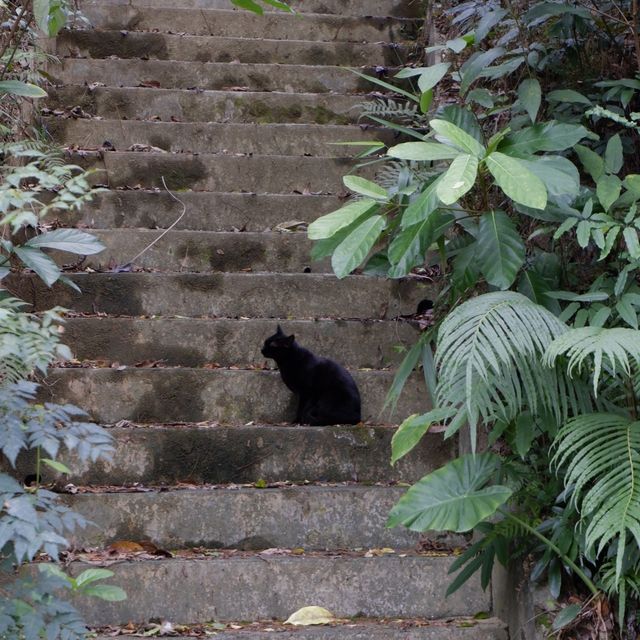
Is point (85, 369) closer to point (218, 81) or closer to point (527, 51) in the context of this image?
point (527, 51)

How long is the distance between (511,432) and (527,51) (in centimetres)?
133

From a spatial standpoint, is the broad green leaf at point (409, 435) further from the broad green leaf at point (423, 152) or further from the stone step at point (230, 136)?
the stone step at point (230, 136)

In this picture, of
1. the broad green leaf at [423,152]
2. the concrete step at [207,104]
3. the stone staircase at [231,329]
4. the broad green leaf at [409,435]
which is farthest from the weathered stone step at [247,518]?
the concrete step at [207,104]

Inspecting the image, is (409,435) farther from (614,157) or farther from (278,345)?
(278,345)

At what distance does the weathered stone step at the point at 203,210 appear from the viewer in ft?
15.0

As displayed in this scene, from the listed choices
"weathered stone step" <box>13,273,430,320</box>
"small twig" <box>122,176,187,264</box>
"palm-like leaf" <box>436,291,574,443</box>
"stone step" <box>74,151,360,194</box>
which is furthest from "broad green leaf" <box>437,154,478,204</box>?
"stone step" <box>74,151,360,194</box>

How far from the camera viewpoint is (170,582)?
2857 mm

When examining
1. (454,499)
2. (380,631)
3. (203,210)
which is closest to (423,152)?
(454,499)

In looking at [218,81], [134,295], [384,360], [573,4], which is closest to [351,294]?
[384,360]

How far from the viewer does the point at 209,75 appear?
18.3 ft

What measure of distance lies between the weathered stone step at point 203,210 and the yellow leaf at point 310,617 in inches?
88.7

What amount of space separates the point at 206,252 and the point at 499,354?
249cm

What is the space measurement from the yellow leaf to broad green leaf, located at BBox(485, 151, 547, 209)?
147 cm

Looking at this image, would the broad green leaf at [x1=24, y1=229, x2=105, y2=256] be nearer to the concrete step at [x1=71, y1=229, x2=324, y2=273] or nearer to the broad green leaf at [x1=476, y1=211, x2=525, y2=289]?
the broad green leaf at [x1=476, y1=211, x2=525, y2=289]
